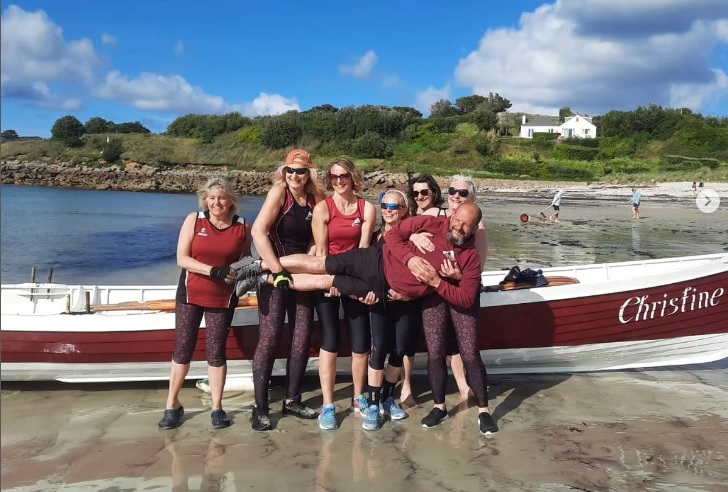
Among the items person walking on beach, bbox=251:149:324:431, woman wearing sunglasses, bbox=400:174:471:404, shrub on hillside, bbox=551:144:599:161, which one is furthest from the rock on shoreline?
person walking on beach, bbox=251:149:324:431

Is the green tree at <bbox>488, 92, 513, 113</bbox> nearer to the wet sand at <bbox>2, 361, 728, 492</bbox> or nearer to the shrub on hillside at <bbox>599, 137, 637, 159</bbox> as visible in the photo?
the shrub on hillside at <bbox>599, 137, 637, 159</bbox>

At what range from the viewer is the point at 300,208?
13.6 feet

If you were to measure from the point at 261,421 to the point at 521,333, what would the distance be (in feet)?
7.58

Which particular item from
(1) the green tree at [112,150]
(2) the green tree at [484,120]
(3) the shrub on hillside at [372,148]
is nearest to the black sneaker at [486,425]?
(3) the shrub on hillside at [372,148]

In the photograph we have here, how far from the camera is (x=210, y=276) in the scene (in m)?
3.98

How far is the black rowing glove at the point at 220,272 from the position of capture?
394cm

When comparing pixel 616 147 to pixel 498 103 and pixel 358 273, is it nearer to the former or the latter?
pixel 498 103

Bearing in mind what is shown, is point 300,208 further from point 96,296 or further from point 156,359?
point 96,296

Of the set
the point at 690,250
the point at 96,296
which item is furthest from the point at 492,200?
the point at 96,296

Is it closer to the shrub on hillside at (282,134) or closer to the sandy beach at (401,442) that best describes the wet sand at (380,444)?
the sandy beach at (401,442)

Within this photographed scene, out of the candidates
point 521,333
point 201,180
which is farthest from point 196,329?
point 201,180

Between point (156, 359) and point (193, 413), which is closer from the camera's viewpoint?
point (193, 413)

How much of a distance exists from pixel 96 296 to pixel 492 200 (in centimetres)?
2837

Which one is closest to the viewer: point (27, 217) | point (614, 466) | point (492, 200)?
point (614, 466)
